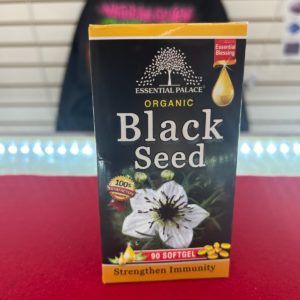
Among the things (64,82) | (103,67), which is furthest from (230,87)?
(64,82)

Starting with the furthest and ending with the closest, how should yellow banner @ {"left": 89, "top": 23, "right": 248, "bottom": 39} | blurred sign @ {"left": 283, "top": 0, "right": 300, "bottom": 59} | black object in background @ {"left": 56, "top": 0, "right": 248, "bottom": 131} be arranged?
blurred sign @ {"left": 283, "top": 0, "right": 300, "bottom": 59}
black object in background @ {"left": 56, "top": 0, "right": 248, "bottom": 131}
yellow banner @ {"left": 89, "top": 23, "right": 248, "bottom": 39}

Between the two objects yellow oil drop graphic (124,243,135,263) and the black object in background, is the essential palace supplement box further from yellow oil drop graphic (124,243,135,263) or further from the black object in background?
the black object in background

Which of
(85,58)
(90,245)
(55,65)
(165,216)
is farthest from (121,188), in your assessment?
(55,65)

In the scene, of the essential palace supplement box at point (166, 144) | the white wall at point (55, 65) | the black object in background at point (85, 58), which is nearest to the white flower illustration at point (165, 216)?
the essential palace supplement box at point (166, 144)

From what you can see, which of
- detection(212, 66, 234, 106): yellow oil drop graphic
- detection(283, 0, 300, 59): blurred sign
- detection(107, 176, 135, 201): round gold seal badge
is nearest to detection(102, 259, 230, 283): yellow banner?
detection(107, 176, 135, 201): round gold seal badge

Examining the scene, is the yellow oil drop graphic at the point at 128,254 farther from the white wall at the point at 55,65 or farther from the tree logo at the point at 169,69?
the white wall at the point at 55,65
